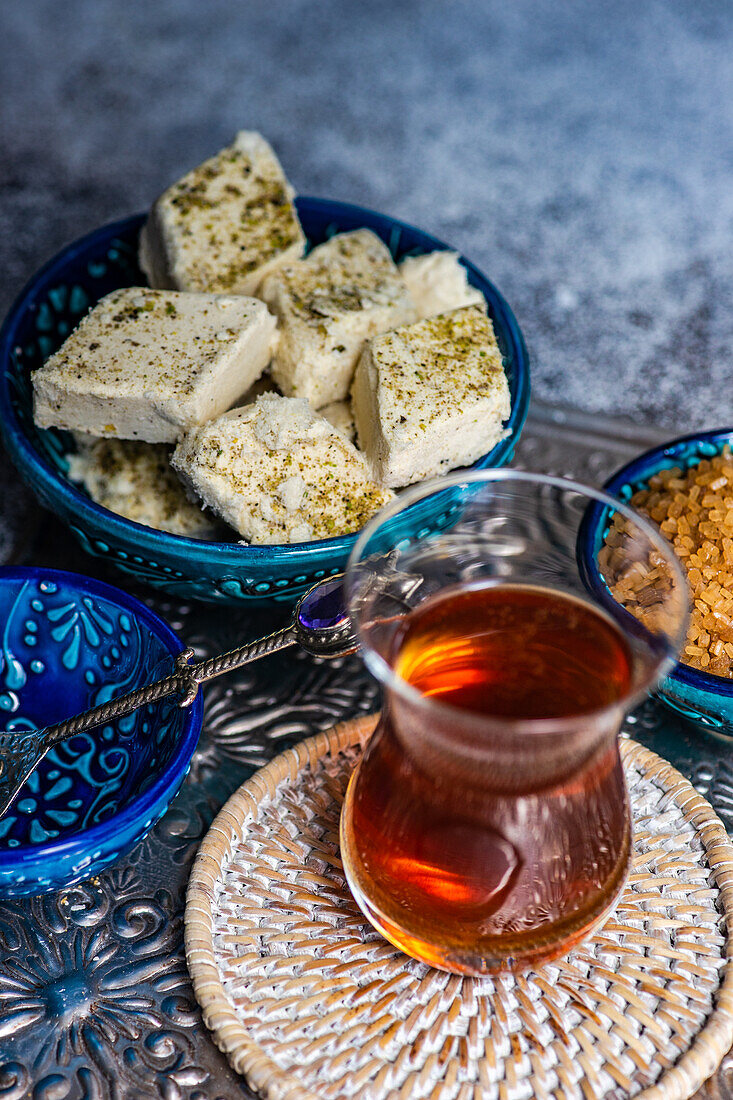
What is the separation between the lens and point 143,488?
962 mm

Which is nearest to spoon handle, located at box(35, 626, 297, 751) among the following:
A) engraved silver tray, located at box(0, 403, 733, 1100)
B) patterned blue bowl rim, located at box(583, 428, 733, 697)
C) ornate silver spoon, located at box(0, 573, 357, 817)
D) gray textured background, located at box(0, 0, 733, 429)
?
ornate silver spoon, located at box(0, 573, 357, 817)

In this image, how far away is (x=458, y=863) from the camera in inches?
25.8

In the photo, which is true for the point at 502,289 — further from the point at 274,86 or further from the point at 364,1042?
the point at 364,1042

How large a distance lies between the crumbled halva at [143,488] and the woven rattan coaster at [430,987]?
245 mm

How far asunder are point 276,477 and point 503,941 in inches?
15.6

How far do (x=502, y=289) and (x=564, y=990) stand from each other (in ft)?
3.56

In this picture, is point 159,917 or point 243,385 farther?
point 243,385

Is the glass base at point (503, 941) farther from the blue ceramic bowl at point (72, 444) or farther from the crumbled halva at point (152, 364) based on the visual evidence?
the crumbled halva at point (152, 364)

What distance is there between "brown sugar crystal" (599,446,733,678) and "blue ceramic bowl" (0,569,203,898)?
0.34 metres

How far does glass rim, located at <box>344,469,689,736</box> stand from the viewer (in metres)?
0.55

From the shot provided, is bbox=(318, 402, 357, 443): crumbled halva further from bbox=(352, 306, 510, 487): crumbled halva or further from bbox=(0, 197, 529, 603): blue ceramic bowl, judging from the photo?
bbox=(0, 197, 529, 603): blue ceramic bowl

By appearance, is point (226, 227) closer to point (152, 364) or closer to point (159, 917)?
point (152, 364)

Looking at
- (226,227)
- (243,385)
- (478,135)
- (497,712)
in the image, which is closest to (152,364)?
(243,385)

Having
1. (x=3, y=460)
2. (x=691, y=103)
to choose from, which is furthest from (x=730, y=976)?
(x=691, y=103)
